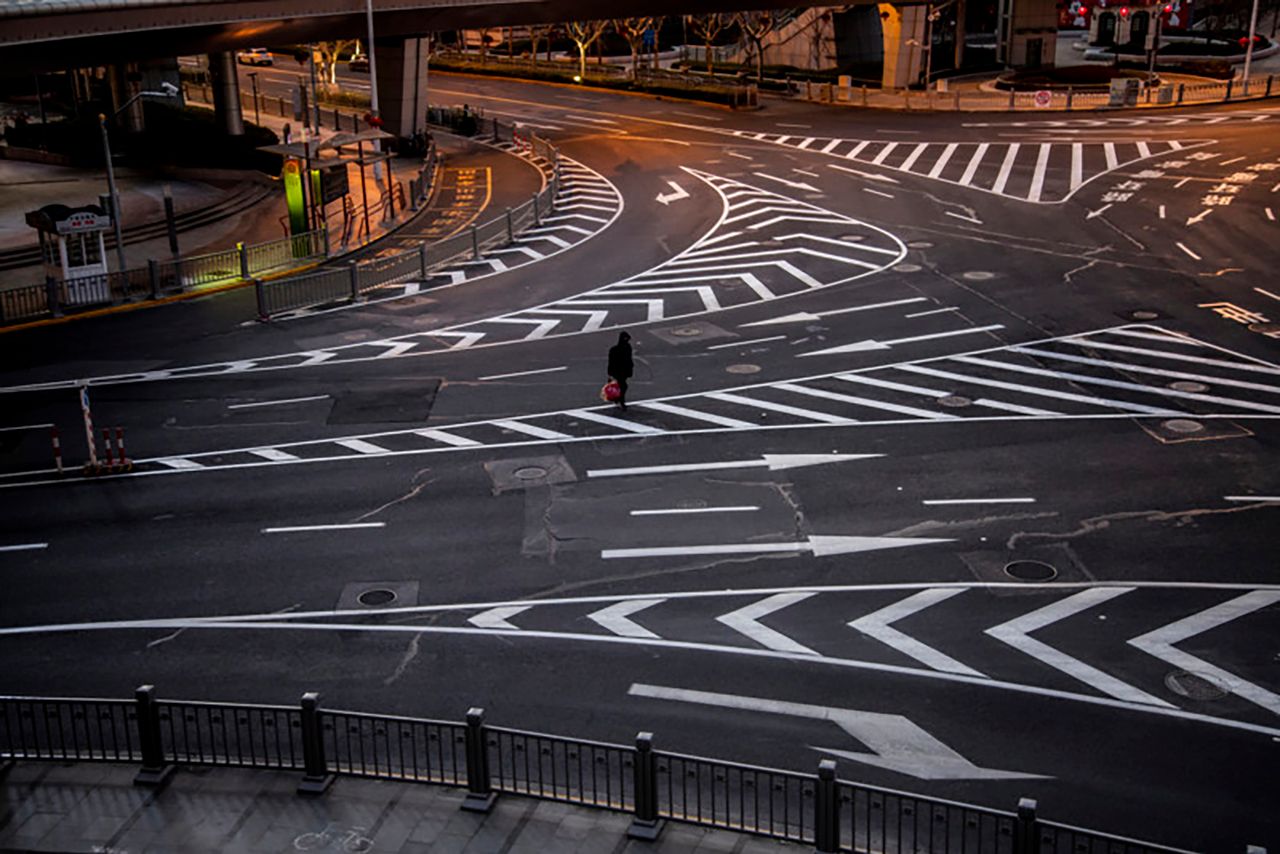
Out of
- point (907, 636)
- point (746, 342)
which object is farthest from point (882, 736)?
point (746, 342)

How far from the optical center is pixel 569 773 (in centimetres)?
1486

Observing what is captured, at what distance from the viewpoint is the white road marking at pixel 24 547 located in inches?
872

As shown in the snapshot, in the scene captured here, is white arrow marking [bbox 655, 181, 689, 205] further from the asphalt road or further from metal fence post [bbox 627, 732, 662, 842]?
metal fence post [bbox 627, 732, 662, 842]

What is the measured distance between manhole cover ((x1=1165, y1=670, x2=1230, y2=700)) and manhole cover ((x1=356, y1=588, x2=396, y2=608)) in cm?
1052

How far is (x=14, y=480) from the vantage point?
994 inches

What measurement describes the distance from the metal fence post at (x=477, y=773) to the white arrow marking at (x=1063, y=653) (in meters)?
7.52

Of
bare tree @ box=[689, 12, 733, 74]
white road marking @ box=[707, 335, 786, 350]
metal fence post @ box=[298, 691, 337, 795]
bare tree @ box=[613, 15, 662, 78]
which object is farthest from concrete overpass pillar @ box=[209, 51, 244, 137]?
metal fence post @ box=[298, 691, 337, 795]

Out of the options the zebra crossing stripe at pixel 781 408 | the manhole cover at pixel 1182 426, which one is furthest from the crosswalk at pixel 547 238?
the manhole cover at pixel 1182 426

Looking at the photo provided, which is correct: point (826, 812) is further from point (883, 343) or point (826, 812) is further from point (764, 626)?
point (883, 343)

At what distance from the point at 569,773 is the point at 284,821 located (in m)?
2.97

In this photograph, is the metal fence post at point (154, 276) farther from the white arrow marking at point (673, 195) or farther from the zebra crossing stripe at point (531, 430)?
the white arrow marking at point (673, 195)

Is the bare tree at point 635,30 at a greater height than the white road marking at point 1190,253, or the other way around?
the bare tree at point 635,30

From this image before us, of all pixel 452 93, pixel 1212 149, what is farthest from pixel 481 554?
pixel 452 93

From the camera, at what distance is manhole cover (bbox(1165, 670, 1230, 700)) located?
659 inches
